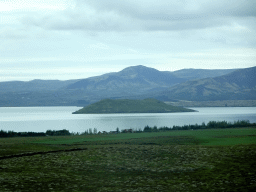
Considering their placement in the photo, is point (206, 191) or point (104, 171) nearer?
point (206, 191)

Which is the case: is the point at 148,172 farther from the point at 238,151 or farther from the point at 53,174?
the point at 238,151

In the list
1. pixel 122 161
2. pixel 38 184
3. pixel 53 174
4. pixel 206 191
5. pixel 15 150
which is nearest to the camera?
pixel 206 191

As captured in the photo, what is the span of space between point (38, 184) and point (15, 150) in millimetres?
14365

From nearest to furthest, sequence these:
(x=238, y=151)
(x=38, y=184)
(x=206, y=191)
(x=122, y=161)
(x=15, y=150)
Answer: (x=206, y=191) → (x=38, y=184) → (x=122, y=161) → (x=238, y=151) → (x=15, y=150)

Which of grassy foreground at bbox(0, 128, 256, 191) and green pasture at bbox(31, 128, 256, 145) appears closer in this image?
grassy foreground at bbox(0, 128, 256, 191)

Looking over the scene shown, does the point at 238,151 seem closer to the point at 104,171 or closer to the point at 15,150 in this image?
the point at 104,171

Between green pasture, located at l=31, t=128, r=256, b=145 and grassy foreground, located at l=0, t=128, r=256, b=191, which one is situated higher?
green pasture, located at l=31, t=128, r=256, b=145

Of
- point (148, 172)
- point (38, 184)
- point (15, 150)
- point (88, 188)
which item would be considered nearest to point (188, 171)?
point (148, 172)

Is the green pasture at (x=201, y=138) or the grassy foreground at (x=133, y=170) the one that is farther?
the green pasture at (x=201, y=138)

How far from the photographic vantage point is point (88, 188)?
1831 centimetres

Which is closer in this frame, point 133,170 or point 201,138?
point 133,170

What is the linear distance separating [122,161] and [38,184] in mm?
8135

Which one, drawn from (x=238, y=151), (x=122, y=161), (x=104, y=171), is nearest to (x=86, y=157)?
(x=122, y=161)

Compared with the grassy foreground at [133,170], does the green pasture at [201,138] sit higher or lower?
higher
